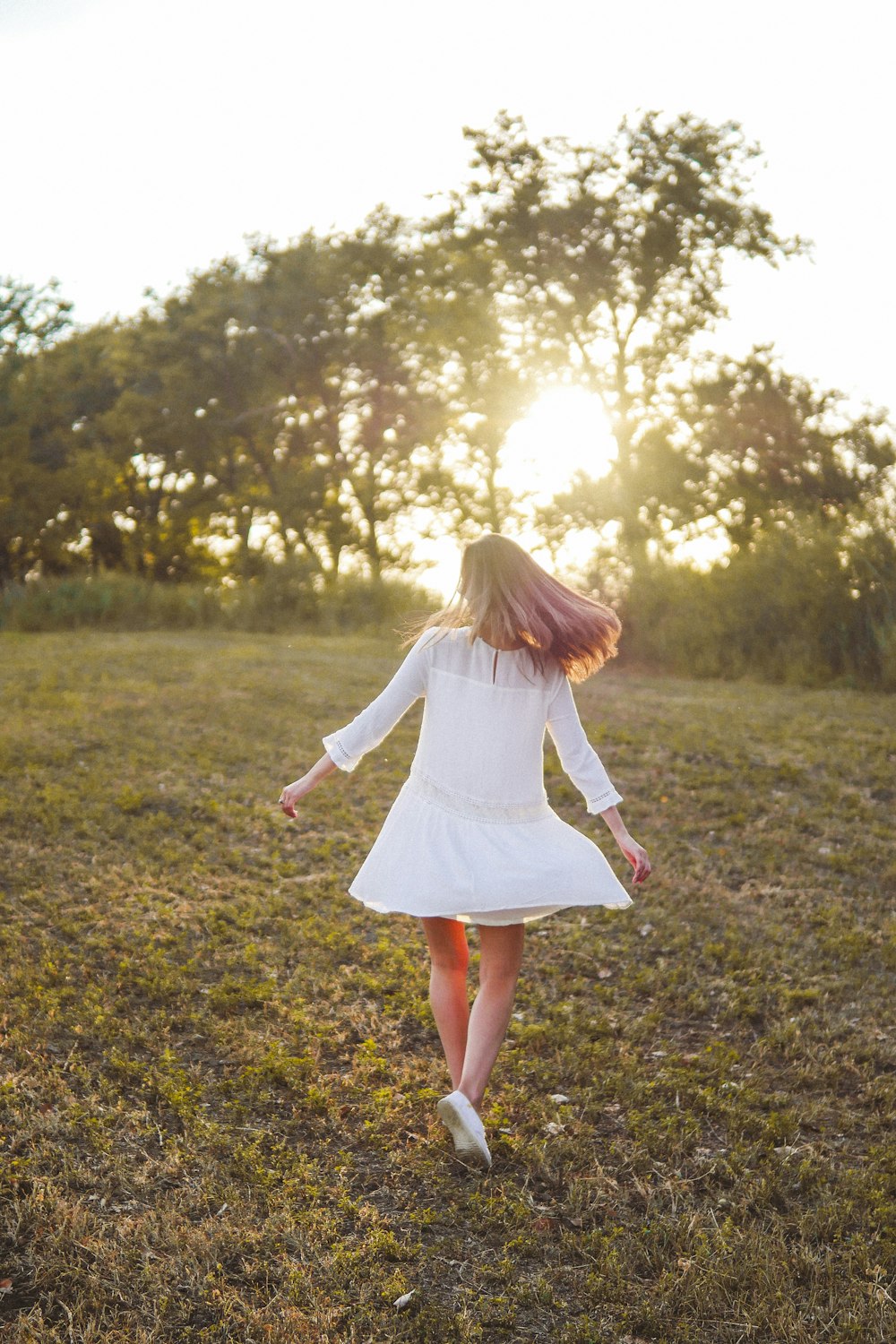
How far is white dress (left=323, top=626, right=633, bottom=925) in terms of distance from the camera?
3867 millimetres

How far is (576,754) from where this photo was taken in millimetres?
4098

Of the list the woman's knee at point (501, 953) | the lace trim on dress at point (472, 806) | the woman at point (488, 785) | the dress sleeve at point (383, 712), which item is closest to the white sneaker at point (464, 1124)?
the woman at point (488, 785)

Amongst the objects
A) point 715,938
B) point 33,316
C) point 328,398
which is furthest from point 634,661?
point 33,316

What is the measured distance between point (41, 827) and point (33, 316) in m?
33.9

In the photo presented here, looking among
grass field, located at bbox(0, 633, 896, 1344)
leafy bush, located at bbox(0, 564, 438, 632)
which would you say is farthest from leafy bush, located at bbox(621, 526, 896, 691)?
leafy bush, located at bbox(0, 564, 438, 632)

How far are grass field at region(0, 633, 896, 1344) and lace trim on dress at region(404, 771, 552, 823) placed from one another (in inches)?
50.5

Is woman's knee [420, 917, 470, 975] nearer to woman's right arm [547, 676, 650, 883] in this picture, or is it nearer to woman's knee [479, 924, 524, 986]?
woman's knee [479, 924, 524, 986]

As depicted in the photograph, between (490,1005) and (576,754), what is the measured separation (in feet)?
3.07

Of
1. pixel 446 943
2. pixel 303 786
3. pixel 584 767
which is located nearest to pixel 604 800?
pixel 584 767

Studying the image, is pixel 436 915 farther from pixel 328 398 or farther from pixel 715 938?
pixel 328 398

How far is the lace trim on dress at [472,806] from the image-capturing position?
3975 millimetres

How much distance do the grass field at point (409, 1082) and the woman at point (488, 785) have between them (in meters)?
0.55

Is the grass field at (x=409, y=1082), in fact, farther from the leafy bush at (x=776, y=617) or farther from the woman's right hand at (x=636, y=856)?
the leafy bush at (x=776, y=617)

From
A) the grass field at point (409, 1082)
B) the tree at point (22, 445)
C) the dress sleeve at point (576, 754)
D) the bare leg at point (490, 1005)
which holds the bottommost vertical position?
the grass field at point (409, 1082)
